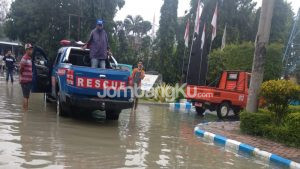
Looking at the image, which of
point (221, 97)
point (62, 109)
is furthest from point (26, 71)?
point (221, 97)

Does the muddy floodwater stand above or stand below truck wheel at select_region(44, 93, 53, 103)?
below

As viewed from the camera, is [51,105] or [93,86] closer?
[93,86]

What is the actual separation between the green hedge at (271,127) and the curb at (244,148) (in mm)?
1089

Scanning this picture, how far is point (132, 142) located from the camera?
8.10 m

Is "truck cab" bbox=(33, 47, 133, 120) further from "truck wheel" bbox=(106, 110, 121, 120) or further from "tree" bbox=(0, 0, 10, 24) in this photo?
"tree" bbox=(0, 0, 10, 24)

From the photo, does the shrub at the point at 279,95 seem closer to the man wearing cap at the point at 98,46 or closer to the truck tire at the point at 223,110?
the man wearing cap at the point at 98,46

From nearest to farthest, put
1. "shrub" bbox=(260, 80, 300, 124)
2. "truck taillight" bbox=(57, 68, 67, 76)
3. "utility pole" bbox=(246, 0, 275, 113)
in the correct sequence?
1. "shrub" bbox=(260, 80, 300, 124)
2. "truck taillight" bbox=(57, 68, 67, 76)
3. "utility pole" bbox=(246, 0, 275, 113)

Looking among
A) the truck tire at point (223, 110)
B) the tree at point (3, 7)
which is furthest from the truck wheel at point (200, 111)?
the tree at point (3, 7)

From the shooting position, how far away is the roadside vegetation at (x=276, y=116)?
8.94 meters

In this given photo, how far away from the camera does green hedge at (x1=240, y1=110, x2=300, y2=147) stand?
8648mm

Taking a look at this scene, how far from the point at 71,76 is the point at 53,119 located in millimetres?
1516

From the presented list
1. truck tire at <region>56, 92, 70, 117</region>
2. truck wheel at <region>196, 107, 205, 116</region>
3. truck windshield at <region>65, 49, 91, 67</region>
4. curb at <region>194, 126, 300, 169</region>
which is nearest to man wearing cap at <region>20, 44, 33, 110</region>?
truck tire at <region>56, 92, 70, 117</region>

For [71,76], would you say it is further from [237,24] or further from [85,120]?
[237,24]

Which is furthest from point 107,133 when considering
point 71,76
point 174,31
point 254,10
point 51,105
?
point 254,10
